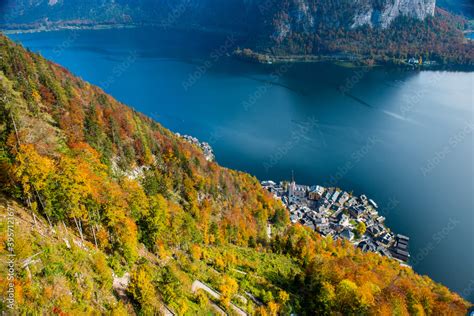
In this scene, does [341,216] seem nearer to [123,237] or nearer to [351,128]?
[351,128]

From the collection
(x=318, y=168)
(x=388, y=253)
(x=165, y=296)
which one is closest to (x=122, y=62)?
(x=318, y=168)

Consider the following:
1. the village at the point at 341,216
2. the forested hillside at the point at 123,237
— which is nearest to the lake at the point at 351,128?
the village at the point at 341,216

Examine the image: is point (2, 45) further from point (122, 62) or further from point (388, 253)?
point (122, 62)

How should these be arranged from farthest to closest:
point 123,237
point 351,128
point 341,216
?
point 351,128 → point 341,216 → point 123,237

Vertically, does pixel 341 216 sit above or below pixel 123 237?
below

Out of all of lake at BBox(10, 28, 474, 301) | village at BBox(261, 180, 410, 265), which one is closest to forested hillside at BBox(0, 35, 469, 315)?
village at BBox(261, 180, 410, 265)

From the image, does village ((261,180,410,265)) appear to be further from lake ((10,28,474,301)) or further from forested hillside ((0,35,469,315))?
forested hillside ((0,35,469,315))

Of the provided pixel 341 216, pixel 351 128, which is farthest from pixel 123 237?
pixel 351 128

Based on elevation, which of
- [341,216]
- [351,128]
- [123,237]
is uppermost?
[123,237]
